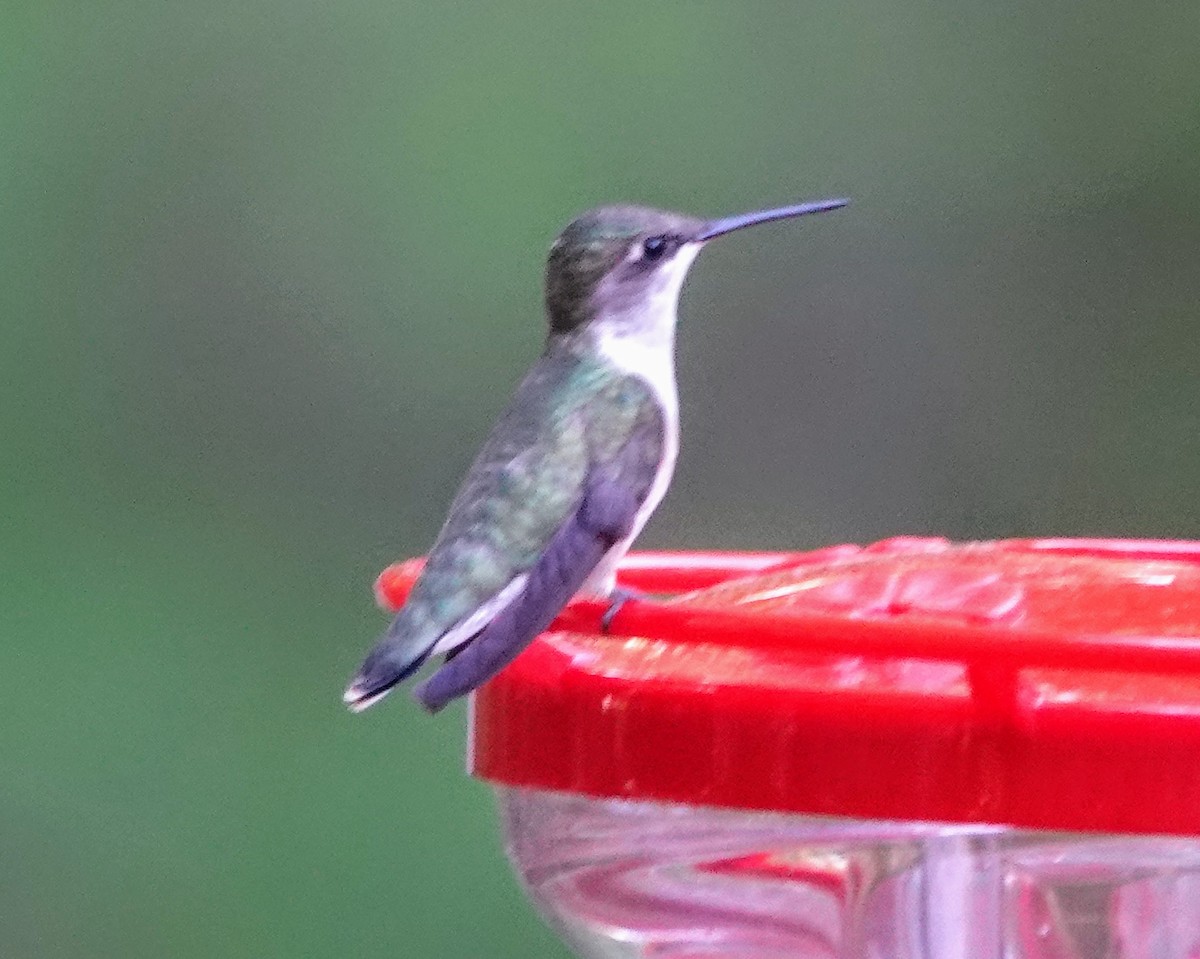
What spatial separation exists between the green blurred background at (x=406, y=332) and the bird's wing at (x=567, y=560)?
2.76 metres

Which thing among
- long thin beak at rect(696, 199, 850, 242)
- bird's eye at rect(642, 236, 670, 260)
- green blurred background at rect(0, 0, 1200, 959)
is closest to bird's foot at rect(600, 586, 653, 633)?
long thin beak at rect(696, 199, 850, 242)

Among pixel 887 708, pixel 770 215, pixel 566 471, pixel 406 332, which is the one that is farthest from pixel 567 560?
pixel 406 332

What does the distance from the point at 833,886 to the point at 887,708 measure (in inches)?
22.5

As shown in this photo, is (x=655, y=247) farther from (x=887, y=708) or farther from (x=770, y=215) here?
(x=887, y=708)

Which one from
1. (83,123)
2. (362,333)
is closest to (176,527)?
(362,333)

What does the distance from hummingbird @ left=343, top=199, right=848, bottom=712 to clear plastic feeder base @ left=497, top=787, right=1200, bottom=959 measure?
16 cm

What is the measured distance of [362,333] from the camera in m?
5.57

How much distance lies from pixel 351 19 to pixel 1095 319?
7.22ft

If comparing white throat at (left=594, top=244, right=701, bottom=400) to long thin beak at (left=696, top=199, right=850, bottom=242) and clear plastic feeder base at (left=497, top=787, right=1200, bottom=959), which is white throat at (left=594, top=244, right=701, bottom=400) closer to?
long thin beak at (left=696, top=199, right=850, bottom=242)

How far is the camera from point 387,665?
1.67m

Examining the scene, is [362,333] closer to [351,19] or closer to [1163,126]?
[351,19]

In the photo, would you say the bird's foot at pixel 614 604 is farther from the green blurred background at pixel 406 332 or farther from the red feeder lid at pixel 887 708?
the green blurred background at pixel 406 332

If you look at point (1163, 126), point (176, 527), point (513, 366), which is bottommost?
point (176, 527)

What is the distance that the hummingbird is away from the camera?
1.64 metres
